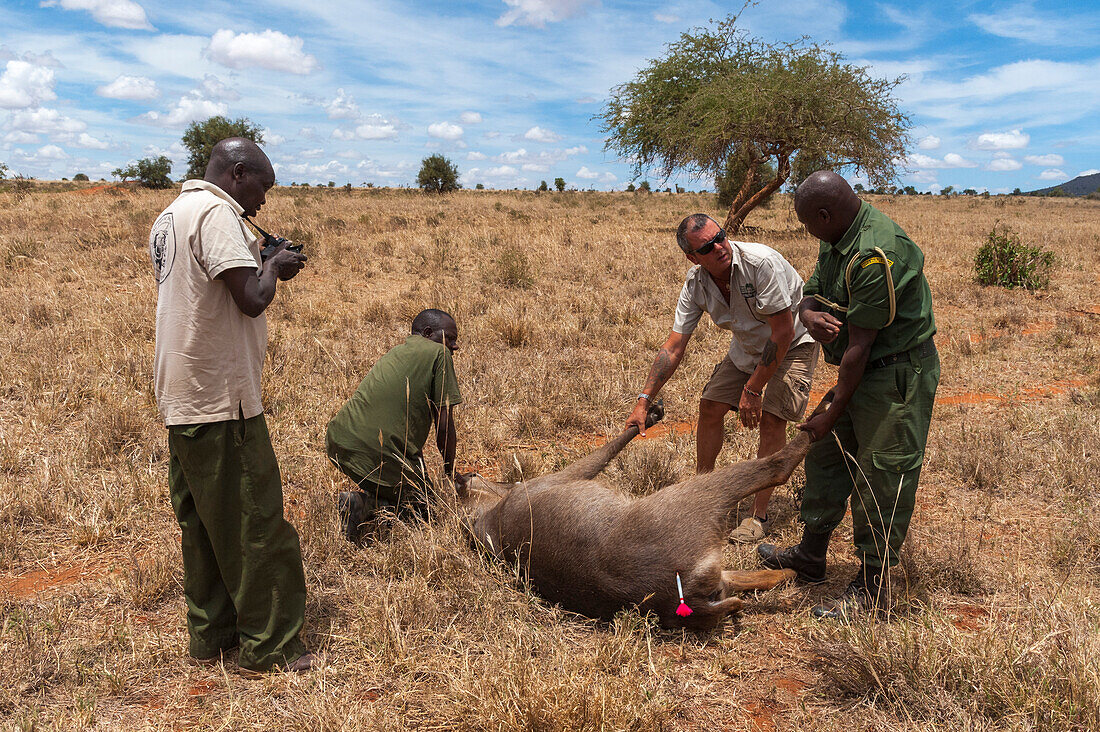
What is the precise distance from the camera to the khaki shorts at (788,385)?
4363mm

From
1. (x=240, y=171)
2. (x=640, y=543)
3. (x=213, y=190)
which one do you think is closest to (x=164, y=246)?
(x=213, y=190)

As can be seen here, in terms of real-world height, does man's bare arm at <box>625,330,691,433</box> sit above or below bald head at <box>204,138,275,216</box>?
below

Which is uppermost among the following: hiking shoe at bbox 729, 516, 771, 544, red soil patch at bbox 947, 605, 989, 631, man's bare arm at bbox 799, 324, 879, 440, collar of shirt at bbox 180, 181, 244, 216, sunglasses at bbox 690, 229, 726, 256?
collar of shirt at bbox 180, 181, 244, 216

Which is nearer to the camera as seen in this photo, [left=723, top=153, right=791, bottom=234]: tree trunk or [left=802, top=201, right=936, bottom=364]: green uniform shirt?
[left=802, top=201, right=936, bottom=364]: green uniform shirt

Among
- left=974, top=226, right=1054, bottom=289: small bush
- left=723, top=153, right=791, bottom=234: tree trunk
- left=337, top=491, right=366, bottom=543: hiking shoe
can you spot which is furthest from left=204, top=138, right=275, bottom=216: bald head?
left=723, top=153, right=791, bottom=234: tree trunk

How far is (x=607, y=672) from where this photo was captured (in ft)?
9.73

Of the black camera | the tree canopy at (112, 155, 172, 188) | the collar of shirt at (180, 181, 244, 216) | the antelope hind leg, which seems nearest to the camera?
the collar of shirt at (180, 181, 244, 216)

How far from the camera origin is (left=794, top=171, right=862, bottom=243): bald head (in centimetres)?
321

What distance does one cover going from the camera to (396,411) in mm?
4195

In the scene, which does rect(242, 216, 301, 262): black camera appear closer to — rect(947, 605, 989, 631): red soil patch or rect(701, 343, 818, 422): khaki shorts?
rect(701, 343, 818, 422): khaki shorts

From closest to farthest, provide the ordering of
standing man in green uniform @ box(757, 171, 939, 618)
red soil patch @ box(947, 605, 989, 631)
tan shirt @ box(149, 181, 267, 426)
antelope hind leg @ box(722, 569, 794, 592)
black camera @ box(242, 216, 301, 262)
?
tan shirt @ box(149, 181, 267, 426)
black camera @ box(242, 216, 301, 262)
standing man in green uniform @ box(757, 171, 939, 618)
red soil patch @ box(947, 605, 989, 631)
antelope hind leg @ box(722, 569, 794, 592)

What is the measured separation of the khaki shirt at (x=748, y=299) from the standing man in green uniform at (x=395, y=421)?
1597 mm

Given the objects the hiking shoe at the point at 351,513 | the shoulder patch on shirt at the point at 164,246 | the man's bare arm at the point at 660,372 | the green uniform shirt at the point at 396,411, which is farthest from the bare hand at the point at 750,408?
the shoulder patch on shirt at the point at 164,246

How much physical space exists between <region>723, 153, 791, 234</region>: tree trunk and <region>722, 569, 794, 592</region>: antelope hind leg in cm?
1679
